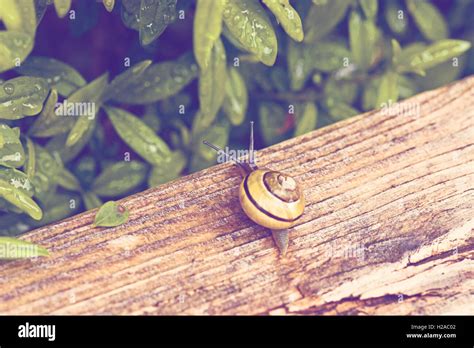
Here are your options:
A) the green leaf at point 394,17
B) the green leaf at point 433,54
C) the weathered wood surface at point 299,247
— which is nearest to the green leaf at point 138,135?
the weathered wood surface at point 299,247

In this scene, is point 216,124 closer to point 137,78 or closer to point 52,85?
point 137,78

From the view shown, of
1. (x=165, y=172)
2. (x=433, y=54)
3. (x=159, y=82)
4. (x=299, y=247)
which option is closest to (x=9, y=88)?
(x=159, y=82)

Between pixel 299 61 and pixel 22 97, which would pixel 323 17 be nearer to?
pixel 299 61

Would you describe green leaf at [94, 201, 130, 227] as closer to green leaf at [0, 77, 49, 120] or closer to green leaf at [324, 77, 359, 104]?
green leaf at [0, 77, 49, 120]

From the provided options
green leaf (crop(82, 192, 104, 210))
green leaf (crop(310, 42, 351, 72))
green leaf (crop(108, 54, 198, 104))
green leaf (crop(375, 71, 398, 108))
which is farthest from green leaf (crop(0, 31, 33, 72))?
green leaf (crop(375, 71, 398, 108))

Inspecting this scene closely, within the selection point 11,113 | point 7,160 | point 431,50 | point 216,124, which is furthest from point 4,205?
point 431,50

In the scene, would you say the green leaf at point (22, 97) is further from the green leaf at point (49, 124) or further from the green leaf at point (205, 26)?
the green leaf at point (205, 26)
